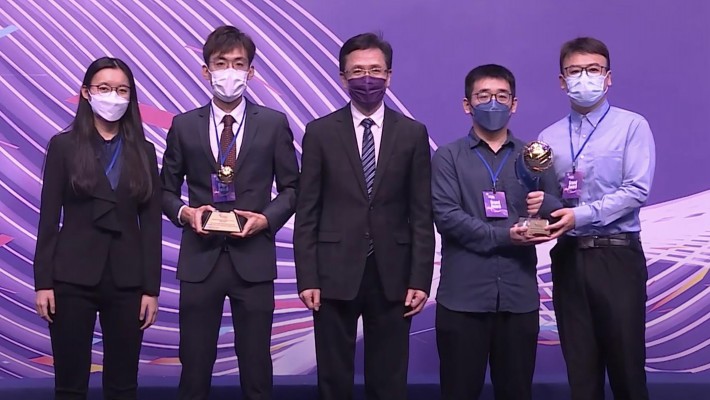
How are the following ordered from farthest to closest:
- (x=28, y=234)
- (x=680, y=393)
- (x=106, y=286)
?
(x=28, y=234), (x=680, y=393), (x=106, y=286)

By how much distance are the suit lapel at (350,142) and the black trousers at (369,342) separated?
0.96 feet

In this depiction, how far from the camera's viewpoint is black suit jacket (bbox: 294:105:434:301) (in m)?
2.83

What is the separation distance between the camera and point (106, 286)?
111 inches

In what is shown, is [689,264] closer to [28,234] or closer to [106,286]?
[106,286]

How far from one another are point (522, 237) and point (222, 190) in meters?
1.06

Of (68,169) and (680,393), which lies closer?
(68,169)

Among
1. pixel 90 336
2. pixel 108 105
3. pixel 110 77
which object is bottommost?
pixel 90 336

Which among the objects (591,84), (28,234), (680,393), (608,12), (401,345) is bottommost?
(680,393)

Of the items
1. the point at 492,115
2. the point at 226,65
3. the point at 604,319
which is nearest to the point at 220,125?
the point at 226,65

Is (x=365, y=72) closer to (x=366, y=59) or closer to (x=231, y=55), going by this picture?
(x=366, y=59)

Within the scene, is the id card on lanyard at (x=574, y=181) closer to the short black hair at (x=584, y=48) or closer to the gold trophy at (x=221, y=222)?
the short black hair at (x=584, y=48)

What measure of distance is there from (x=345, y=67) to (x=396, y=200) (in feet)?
1.75

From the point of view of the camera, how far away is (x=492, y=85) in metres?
2.94

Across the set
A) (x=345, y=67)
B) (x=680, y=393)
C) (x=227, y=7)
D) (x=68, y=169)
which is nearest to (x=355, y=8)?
(x=227, y=7)
